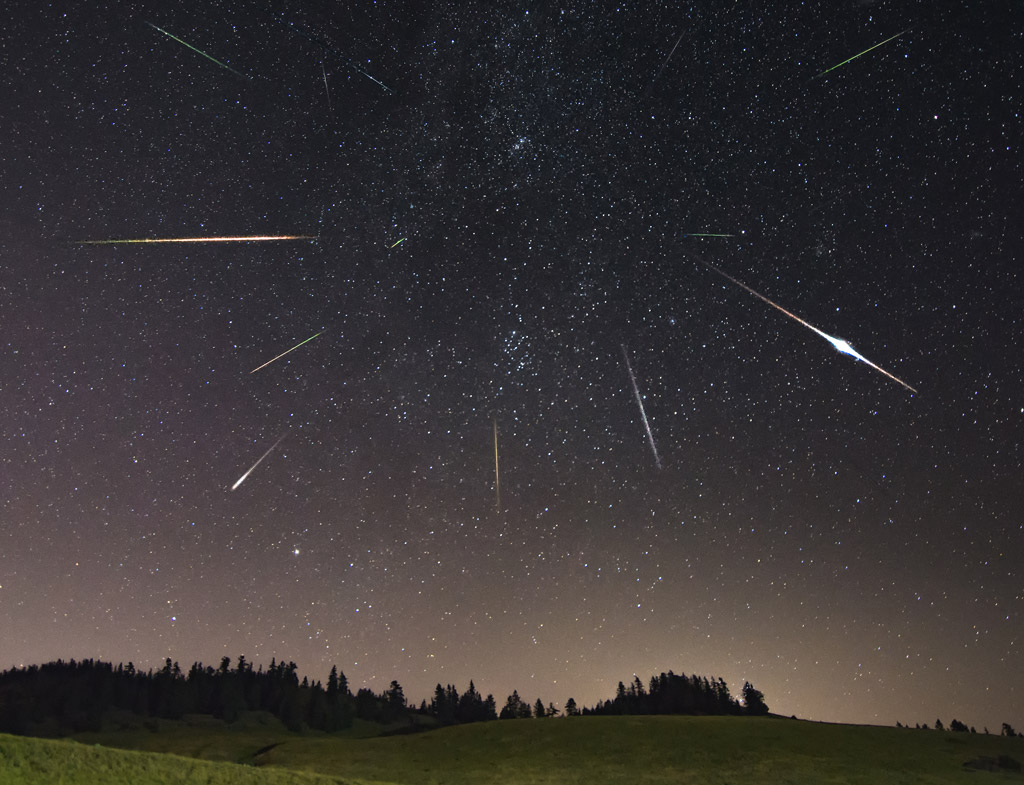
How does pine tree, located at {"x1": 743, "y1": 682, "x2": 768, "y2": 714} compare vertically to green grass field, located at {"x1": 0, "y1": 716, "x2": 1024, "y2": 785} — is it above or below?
above

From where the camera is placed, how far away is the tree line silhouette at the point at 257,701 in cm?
10344

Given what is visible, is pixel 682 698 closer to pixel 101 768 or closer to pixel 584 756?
pixel 584 756

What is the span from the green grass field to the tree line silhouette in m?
38.1

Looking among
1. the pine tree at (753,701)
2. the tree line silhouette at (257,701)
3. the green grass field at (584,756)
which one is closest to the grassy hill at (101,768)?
the green grass field at (584,756)

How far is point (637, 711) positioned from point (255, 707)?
65.2 metres

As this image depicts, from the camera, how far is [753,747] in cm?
4853

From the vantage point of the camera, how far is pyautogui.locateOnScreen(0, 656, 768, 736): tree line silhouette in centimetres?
10344

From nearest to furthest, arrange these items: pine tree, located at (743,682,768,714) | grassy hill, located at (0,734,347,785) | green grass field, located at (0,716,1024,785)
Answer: grassy hill, located at (0,734,347,785), green grass field, located at (0,716,1024,785), pine tree, located at (743,682,768,714)

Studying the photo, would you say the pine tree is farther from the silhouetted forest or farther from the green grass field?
the green grass field

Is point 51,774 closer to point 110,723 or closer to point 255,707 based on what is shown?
point 110,723

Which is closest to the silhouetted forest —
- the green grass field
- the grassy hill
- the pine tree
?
the pine tree

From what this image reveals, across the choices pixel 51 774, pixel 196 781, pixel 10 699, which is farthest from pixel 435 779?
pixel 10 699

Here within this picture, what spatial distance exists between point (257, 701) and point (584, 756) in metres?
86.7

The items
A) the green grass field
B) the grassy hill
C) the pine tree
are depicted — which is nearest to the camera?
the grassy hill
